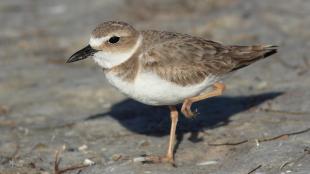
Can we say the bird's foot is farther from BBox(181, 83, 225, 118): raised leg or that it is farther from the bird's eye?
the bird's eye

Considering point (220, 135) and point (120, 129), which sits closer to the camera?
point (220, 135)

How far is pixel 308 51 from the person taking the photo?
8172 mm

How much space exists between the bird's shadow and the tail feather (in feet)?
2.27

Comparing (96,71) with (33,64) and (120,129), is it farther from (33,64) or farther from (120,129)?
(120,129)

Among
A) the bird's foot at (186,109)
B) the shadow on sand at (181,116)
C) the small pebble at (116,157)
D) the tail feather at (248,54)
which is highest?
the tail feather at (248,54)

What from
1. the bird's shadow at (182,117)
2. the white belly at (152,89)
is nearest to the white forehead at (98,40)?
the white belly at (152,89)

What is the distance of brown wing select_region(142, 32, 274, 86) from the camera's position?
224 inches

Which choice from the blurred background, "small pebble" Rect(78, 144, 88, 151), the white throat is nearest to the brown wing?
the white throat

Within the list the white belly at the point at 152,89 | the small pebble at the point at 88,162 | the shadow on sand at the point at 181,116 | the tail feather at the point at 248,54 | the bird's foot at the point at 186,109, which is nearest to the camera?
the white belly at the point at 152,89

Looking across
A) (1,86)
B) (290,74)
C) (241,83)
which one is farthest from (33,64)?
(290,74)

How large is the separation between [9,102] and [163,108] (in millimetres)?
1823

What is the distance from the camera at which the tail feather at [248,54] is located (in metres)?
6.22

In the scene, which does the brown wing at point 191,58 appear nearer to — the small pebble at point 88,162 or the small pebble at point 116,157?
the small pebble at point 116,157

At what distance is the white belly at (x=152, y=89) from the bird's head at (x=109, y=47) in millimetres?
159
